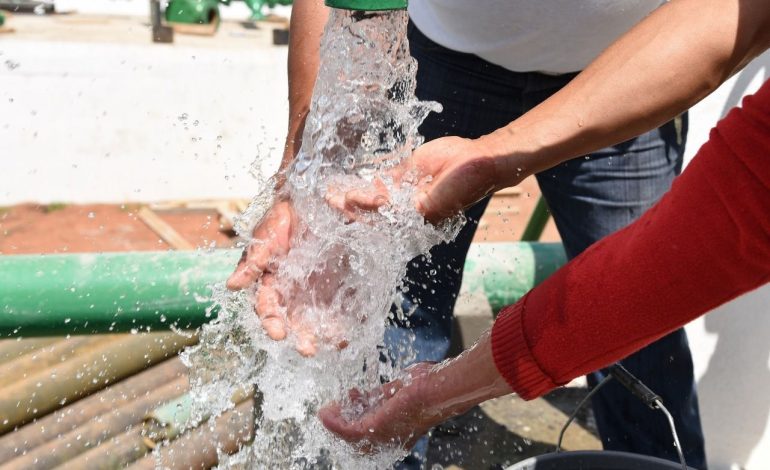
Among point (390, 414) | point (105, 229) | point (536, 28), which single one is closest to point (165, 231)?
point (105, 229)

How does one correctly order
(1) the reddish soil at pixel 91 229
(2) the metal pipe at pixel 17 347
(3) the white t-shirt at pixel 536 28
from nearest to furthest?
1. (3) the white t-shirt at pixel 536 28
2. (2) the metal pipe at pixel 17 347
3. (1) the reddish soil at pixel 91 229

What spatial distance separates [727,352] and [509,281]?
86 centimetres

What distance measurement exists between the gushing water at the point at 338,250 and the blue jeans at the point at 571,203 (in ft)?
0.66

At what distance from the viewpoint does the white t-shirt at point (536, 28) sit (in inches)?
62.8

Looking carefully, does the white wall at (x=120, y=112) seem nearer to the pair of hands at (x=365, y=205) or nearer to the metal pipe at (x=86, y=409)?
the metal pipe at (x=86, y=409)

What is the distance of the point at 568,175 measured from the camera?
1.80 m

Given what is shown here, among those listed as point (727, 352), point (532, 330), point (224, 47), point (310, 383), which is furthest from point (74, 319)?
point (224, 47)

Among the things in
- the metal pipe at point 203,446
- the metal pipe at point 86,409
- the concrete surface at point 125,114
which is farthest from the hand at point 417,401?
the concrete surface at point 125,114

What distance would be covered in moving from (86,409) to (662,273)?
1.63 meters

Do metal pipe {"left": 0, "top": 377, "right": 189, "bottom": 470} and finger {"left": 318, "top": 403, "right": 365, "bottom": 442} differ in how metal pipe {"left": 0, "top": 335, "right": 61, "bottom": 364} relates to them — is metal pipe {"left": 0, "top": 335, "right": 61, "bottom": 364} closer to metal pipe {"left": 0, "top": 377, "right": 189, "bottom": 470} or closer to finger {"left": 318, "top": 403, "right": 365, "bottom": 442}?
metal pipe {"left": 0, "top": 377, "right": 189, "bottom": 470}

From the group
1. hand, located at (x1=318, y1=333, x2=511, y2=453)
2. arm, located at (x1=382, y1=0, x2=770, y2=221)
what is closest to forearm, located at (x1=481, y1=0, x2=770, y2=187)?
arm, located at (x1=382, y1=0, x2=770, y2=221)

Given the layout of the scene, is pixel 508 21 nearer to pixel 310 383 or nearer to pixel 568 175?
pixel 568 175

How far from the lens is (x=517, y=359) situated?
122 cm

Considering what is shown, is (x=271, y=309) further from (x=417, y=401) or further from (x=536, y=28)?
(x=536, y=28)
